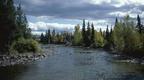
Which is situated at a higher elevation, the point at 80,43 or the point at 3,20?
the point at 3,20

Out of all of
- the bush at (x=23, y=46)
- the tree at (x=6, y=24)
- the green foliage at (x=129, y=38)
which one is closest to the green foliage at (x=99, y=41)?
the green foliage at (x=129, y=38)

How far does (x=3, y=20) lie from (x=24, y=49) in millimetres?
17139

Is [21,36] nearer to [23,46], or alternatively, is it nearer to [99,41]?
[23,46]

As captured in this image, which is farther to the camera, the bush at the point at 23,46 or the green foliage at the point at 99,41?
the green foliage at the point at 99,41

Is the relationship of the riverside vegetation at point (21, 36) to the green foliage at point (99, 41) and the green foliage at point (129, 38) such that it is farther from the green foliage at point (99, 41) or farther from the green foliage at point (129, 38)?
the green foliage at point (99, 41)

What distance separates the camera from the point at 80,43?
650ft

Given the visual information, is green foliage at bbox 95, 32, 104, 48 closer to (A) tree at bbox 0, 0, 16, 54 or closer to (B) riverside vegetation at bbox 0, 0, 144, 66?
(B) riverside vegetation at bbox 0, 0, 144, 66

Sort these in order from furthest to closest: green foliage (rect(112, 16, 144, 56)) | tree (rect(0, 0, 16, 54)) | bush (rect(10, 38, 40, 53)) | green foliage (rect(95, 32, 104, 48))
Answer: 1. green foliage (rect(95, 32, 104, 48))
2. green foliage (rect(112, 16, 144, 56))
3. bush (rect(10, 38, 40, 53))
4. tree (rect(0, 0, 16, 54))

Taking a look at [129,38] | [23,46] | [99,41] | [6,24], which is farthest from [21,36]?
[99,41]

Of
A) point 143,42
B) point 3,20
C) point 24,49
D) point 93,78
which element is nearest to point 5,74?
point 93,78

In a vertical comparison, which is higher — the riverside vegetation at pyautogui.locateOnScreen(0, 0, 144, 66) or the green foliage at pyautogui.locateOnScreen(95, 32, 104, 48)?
the riverside vegetation at pyautogui.locateOnScreen(0, 0, 144, 66)

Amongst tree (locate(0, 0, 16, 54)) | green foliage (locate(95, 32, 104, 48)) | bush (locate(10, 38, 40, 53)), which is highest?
tree (locate(0, 0, 16, 54))

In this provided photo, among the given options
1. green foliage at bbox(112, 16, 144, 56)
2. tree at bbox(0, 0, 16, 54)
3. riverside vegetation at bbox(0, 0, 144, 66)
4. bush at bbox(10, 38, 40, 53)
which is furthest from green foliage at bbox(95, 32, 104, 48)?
tree at bbox(0, 0, 16, 54)

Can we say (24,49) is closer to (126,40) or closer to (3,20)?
(3,20)
